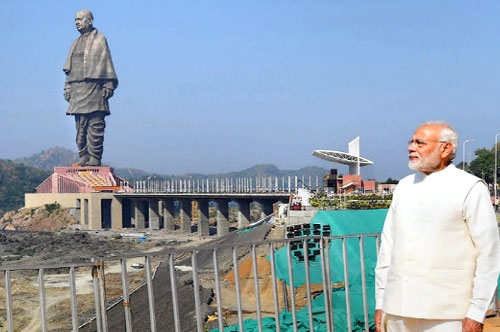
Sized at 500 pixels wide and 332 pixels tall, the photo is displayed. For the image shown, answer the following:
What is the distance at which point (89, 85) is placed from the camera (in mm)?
79812

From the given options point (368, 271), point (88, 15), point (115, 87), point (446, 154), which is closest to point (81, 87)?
point (115, 87)

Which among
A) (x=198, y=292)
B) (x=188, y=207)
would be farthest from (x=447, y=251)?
(x=188, y=207)

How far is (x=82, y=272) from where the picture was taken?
4793mm

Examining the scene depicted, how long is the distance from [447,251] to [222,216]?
5550 centimetres

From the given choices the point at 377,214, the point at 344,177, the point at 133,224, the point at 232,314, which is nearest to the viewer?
the point at 232,314

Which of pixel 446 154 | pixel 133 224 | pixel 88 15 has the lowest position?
pixel 133 224

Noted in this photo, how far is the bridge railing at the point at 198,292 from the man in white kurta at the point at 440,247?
5.51 feet

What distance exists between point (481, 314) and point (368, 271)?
19.0ft

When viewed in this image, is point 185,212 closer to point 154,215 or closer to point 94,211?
point 154,215

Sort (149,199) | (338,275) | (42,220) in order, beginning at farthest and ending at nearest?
(42,220) → (149,199) → (338,275)

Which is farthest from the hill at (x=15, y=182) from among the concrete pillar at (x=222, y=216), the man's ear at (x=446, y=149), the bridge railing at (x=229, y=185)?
the man's ear at (x=446, y=149)

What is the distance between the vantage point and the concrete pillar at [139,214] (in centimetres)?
7100

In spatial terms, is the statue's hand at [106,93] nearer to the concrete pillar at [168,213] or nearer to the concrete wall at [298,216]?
the concrete pillar at [168,213]

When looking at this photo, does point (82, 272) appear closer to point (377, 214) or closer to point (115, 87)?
point (377, 214)
